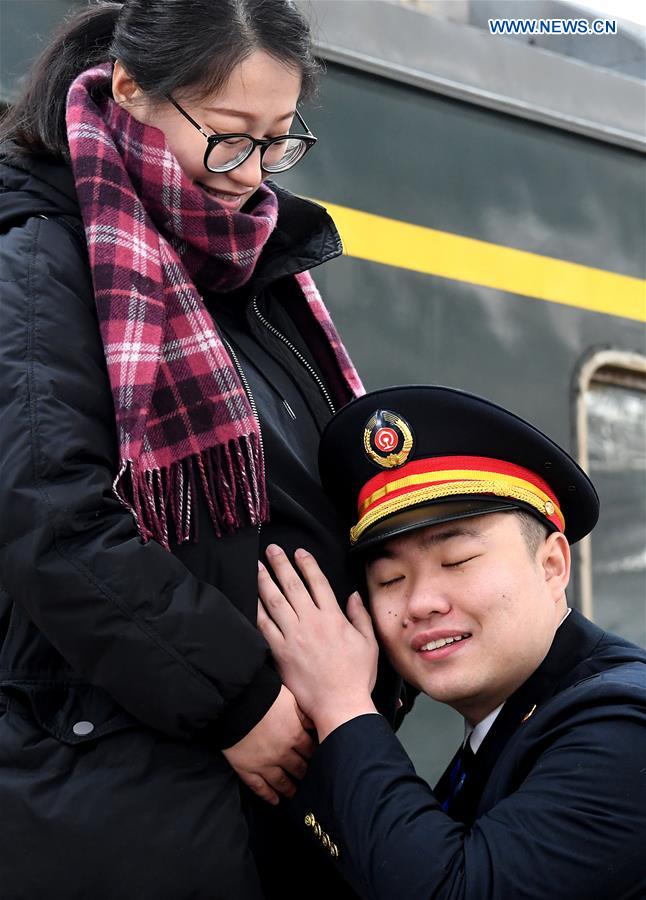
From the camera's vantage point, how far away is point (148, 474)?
5.56 ft

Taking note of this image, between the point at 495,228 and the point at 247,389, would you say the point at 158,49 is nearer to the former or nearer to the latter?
the point at 247,389

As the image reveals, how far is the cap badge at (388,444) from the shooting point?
75.3 inches

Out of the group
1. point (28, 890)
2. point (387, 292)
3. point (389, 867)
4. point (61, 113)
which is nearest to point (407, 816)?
point (389, 867)

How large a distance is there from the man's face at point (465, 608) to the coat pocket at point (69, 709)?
16.0 inches

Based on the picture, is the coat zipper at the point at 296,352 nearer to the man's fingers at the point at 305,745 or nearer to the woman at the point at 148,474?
the woman at the point at 148,474

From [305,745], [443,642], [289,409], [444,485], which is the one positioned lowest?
[305,745]

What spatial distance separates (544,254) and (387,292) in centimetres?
54

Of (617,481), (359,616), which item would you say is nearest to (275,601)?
(359,616)

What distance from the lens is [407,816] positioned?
166 cm

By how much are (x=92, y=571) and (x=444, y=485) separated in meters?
0.54

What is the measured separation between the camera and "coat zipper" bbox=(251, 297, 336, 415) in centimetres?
202

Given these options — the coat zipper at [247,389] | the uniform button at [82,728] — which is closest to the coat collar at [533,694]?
the coat zipper at [247,389]

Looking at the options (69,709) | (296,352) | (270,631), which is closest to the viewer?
(69,709)

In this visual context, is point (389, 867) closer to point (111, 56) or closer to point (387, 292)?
point (111, 56)
